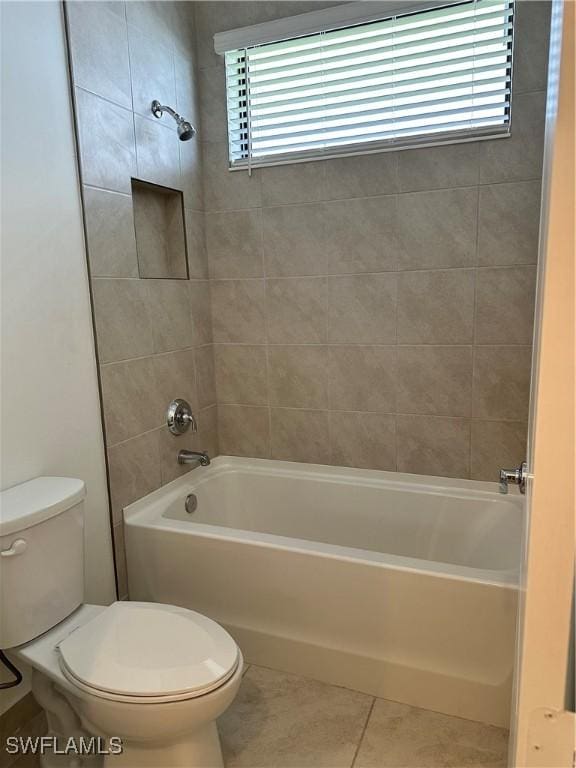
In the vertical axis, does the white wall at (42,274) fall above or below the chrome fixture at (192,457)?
above

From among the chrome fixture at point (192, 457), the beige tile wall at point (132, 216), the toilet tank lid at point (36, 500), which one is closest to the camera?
the toilet tank lid at point (36, 500)

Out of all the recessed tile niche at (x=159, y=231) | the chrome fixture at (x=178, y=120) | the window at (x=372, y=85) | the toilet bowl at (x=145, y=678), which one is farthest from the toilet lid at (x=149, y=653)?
the window at (x=372, y=85)

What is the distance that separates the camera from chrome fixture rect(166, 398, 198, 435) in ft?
7.72

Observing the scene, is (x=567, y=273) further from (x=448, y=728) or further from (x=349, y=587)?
(x=448, y=728)

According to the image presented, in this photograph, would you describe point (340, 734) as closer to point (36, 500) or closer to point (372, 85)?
point (36, 500)

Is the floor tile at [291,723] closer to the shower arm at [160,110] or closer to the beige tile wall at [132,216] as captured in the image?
the beige tile wall at [132,216]

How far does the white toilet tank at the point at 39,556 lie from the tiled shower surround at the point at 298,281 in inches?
16.5

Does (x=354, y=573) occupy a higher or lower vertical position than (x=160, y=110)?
lower

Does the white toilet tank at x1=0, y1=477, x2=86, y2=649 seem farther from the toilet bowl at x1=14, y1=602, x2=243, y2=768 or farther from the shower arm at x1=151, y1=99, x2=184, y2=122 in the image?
the shower arm at x1=151, y1=99, x2=184, y2=122

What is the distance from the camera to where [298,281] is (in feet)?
8.21

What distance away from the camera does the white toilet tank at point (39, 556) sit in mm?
1453

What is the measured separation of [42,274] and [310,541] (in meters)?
1.37

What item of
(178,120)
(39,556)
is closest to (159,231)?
(178,120)

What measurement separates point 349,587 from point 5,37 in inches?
78.7
